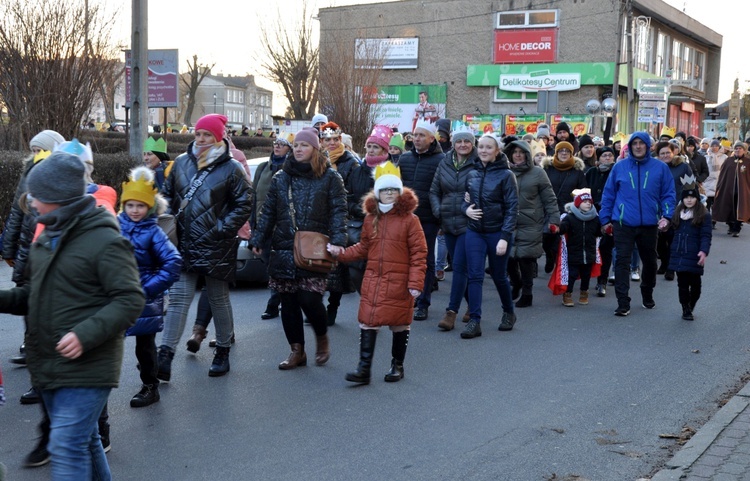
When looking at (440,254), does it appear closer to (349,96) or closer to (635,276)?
(635,276)

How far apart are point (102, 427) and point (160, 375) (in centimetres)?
150

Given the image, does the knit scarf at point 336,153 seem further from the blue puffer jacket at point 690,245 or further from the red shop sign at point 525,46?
the red shop sign at point 525,46

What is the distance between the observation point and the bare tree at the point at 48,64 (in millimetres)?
16906

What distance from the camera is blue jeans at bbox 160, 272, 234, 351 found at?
23.0 ft

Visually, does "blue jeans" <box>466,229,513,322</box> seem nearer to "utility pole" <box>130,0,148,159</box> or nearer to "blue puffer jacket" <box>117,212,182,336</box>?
"blue puffer jacket" <box>117,212,182,336</box>

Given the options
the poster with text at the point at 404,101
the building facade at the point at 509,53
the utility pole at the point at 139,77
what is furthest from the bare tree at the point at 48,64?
the poster with text at the point at 404,101

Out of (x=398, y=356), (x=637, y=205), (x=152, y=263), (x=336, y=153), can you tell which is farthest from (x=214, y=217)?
(x=637, y=205)

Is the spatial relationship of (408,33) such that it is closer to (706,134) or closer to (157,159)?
(706,134)

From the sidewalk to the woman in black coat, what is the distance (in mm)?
2996

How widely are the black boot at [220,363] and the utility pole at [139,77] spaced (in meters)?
9.77

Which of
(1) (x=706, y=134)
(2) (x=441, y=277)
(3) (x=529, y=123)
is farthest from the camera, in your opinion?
(1) (x=706, y=134)

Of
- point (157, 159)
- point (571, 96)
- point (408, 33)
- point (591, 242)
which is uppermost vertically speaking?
point (408, 33)

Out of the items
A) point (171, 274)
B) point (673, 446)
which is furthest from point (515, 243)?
point (171, 274)

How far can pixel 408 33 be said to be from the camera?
5131cm
